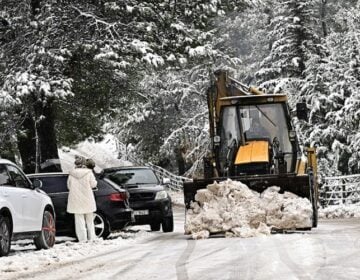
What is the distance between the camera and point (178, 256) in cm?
1171

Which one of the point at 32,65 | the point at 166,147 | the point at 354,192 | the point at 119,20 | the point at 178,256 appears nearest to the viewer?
the point at 178,256

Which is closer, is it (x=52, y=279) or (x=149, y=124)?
(x=52, y=279)

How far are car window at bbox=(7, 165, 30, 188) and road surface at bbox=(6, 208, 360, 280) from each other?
2.02 m

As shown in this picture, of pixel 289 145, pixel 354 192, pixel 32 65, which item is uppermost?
pixel 32 65

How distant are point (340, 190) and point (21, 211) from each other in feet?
56.9

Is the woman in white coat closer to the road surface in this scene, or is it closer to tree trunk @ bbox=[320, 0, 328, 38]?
the road surface

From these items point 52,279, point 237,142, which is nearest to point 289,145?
point 237,142

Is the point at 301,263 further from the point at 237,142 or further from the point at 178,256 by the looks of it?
the point at 237,142

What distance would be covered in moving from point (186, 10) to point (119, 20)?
2.03 metres

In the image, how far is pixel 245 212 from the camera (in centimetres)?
1487

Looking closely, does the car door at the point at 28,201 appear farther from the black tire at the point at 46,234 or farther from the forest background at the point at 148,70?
the forest background at the point at 148,70

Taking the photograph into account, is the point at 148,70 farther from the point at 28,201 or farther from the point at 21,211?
Result: the point at 21,211

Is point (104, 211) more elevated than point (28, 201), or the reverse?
point (28, 201)

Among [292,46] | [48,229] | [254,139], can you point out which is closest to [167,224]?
[254,139]
